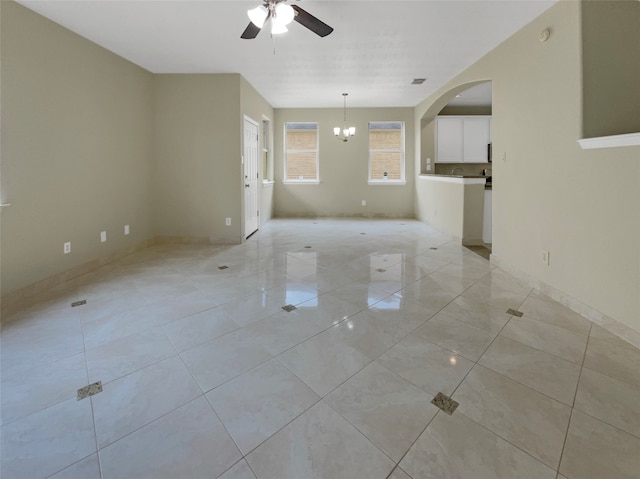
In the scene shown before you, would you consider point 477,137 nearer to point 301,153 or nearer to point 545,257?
point 301,153

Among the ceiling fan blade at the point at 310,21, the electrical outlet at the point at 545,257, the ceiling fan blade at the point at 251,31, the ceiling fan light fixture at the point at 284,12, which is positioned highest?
the ceiling fan blade at the point at 251,31

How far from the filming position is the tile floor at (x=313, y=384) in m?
1.27

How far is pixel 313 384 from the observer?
174 centimetres

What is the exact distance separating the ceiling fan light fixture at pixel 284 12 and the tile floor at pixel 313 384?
2.27m

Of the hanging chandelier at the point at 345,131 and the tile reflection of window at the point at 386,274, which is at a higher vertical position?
the hanging chandelier at the point at 345,131

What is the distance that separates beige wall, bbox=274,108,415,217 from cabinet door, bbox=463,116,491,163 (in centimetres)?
122

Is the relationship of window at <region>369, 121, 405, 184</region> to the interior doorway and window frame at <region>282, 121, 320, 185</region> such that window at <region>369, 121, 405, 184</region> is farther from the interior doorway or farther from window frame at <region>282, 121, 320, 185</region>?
the interior doorway

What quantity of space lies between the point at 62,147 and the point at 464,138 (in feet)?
24.3

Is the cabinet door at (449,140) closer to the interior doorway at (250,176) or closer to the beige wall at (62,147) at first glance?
the interior doorway at (250,176)

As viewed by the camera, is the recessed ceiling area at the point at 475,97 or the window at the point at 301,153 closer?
the recessed ceiling area at the point at 475,97

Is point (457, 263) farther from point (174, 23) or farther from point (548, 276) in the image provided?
point (174, 23)

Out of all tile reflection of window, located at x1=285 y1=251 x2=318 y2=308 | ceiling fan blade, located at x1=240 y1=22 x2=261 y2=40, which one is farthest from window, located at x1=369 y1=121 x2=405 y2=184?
ceiling fan blade, located at x1=240 y1=22 x2=261 y2=40

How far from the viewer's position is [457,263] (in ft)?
13.4

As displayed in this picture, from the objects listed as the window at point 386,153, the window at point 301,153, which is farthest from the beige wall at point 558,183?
the window at point 301,153
